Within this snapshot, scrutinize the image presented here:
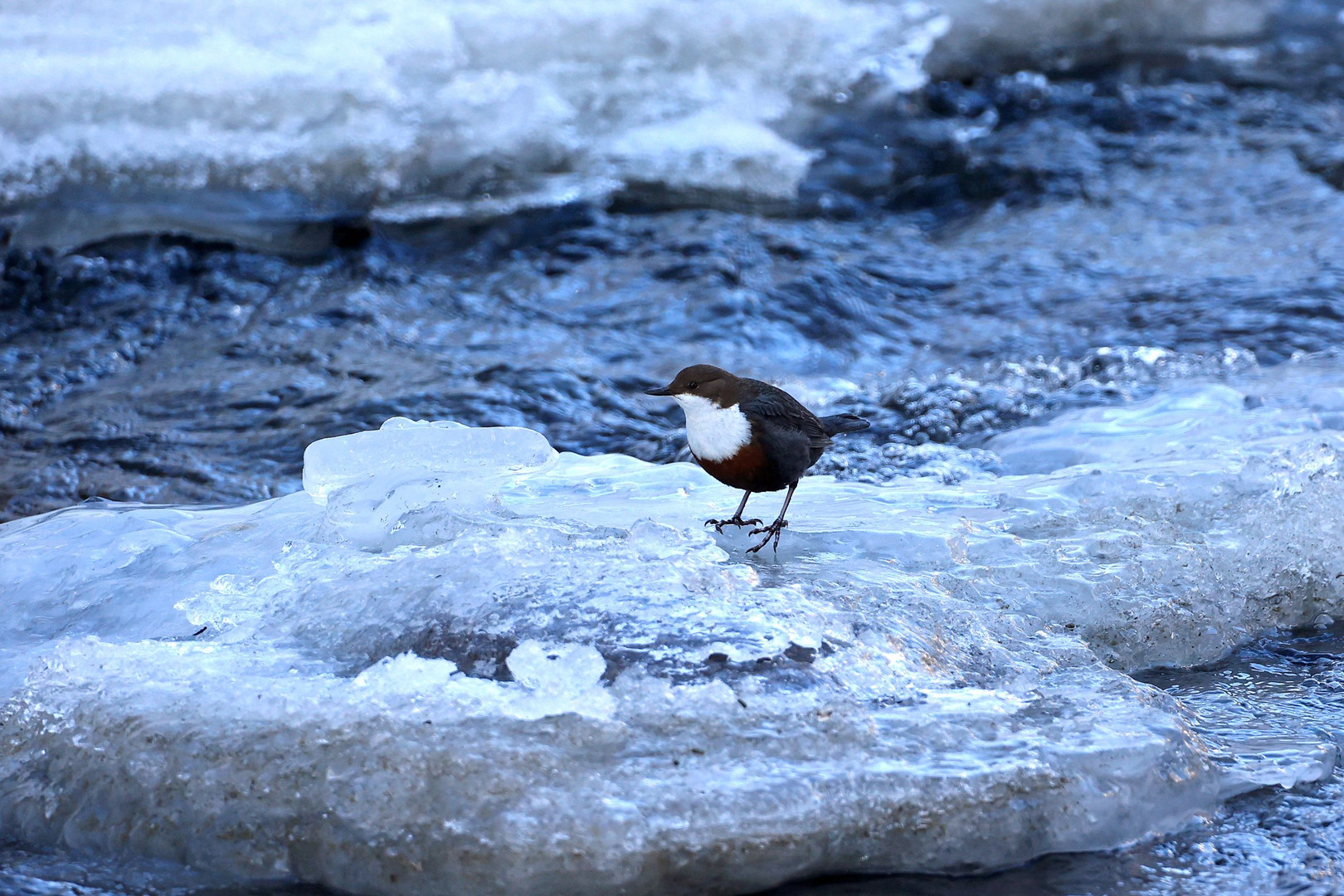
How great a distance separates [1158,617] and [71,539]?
260 cm

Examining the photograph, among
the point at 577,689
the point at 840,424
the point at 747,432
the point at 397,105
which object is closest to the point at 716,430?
→ the point at 747,432

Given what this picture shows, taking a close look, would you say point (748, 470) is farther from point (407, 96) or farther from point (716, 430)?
point (407, 96)

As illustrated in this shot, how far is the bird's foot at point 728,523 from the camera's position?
295cm

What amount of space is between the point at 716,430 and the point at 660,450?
5.84 ft

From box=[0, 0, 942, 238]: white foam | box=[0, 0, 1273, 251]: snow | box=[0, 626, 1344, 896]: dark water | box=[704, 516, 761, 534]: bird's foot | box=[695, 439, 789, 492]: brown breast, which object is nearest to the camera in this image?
box=[0, 626, 1344, 896]: dark water

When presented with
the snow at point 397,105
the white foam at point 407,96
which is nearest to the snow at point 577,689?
the snow at point 397,105

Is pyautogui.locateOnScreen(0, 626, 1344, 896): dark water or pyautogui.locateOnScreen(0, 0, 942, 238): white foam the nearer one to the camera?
pyautogui.locateOnScreen(0, 626, 1344, 896): dark water

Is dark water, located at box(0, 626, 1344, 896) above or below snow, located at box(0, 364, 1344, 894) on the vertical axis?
below

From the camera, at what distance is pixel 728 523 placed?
9.73 feet

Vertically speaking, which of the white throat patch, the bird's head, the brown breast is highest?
the bird's head

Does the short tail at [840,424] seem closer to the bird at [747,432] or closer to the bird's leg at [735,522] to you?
the bird at [747,432]

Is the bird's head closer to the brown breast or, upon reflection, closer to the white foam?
the brown breast

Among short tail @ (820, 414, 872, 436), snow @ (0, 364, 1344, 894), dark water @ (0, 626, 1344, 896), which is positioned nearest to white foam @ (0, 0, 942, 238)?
snow @ (0, 364, 1344, 894)

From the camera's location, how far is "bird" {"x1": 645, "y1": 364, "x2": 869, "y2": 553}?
2.68 metres
